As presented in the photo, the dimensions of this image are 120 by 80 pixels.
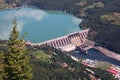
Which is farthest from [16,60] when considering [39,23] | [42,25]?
[39,23]

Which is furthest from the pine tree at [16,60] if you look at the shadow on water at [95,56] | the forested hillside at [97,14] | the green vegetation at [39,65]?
the forested hillside at [97,14]

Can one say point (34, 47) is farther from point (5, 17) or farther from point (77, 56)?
point (5, 17)

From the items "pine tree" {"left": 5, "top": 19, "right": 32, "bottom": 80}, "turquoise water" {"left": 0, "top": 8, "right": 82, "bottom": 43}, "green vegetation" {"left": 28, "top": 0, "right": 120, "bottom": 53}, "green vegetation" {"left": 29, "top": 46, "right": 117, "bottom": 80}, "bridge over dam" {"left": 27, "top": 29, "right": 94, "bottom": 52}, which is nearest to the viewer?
"pine tree" {"left": 5, "top": 19, "right": 32, "bottom": 80}

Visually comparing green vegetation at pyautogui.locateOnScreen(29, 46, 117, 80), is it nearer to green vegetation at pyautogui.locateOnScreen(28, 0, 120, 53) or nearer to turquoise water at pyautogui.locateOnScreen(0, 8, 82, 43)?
green vegetation at pyautogui.locateOnScreen(28, 0, 120, 53)

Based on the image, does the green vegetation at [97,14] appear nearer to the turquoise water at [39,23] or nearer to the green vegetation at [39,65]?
the turquoise water at [39,23]

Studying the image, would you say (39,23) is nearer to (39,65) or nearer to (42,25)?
(42,25)

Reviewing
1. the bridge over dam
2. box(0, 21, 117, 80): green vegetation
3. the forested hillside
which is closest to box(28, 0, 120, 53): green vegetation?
the forested hillside
